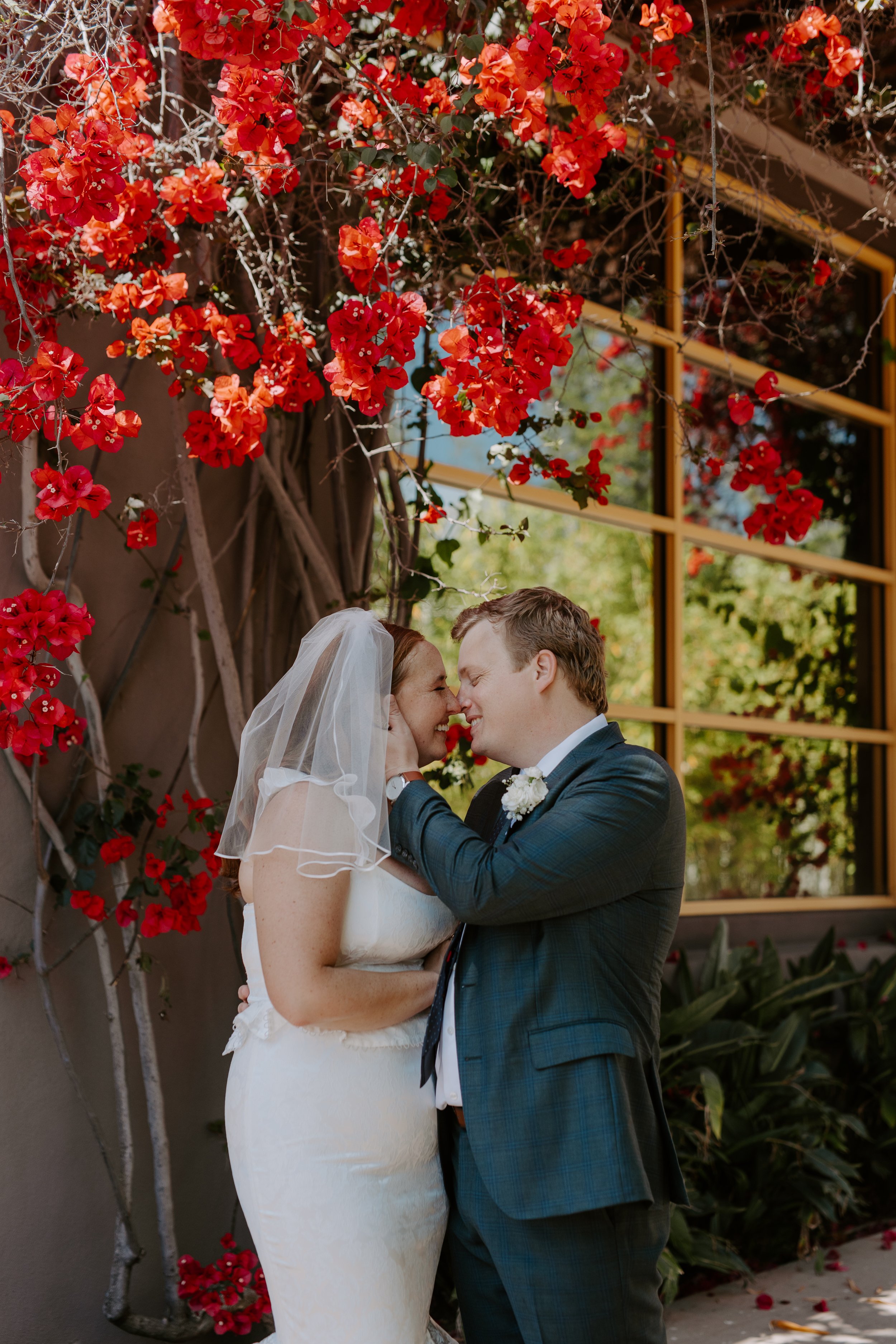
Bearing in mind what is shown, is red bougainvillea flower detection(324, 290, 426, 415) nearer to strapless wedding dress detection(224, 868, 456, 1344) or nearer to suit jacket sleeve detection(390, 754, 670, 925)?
suit jacket sleeve detection(390, 754, 670, 925)

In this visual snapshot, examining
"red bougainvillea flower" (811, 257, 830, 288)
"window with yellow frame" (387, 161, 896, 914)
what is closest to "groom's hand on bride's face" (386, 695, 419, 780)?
"red bougainvillea flower" (811, 257, 830, 288)

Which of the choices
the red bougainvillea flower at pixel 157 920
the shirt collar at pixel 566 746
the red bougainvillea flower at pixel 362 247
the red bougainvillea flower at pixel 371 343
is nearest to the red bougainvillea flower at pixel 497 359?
the red bougainvillea flower at pixel 371 343

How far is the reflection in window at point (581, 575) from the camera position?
439 centimetres

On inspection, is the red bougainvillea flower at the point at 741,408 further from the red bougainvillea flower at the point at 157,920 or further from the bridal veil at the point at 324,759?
the red bougainvillea flower at the point at 157,920

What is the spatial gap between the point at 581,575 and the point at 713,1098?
7.15 feet

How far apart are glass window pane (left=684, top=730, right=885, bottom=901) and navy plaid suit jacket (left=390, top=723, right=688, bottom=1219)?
10.6 ft

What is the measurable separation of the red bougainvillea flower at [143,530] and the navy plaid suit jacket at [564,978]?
1.04 metres

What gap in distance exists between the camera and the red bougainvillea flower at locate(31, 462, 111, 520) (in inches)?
87.9

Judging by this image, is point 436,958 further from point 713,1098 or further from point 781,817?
point 781,817

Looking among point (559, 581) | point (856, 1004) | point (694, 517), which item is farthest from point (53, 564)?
point (856, 1004)

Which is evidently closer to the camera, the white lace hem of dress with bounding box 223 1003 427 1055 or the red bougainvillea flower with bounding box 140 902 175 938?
the white lace hem of dress with bounding box 223 1003 427 1055

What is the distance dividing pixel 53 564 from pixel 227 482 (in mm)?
619

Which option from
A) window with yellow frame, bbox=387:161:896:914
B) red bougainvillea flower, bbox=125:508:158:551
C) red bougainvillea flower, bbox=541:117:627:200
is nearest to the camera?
red bougainvillea flower, bbox=541:117:627:200

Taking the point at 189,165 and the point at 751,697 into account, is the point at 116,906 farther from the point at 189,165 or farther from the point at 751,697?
the point at 751,697
